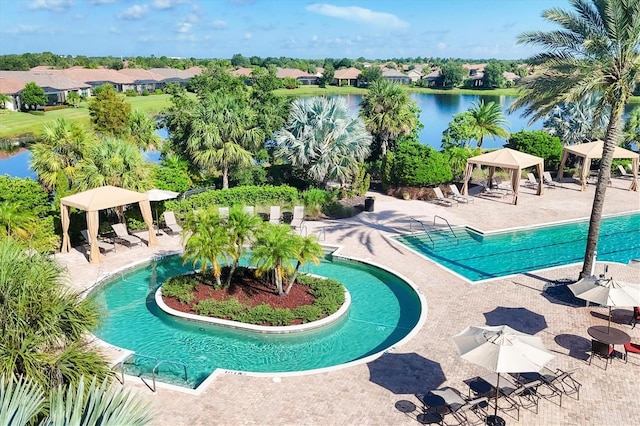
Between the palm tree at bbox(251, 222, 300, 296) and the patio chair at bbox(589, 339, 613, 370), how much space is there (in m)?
7.90

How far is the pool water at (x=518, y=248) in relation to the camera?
18.6 metres

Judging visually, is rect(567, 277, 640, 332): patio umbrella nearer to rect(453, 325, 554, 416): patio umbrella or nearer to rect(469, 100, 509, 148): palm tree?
rect(453, 325, 554, 416): patio umbrella

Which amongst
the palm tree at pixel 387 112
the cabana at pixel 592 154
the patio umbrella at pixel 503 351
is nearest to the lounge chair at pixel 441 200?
the palm tree at pixel 387 112

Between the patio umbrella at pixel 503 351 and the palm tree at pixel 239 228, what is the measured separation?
7480 millimetres

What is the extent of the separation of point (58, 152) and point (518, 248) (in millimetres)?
21106

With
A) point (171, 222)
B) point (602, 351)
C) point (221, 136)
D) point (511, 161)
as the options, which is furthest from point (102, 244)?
point (511, 161)

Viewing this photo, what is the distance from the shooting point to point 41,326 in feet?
24.9

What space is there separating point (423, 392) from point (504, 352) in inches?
88.0

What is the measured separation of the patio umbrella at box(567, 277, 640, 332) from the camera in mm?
12273

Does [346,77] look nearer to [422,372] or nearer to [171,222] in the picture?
[171,222]

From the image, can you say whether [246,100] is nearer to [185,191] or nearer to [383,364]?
[185,191]

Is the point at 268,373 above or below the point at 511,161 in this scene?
below

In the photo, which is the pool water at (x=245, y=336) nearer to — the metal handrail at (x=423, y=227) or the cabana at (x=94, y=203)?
the cabana at (x=94, y=203)

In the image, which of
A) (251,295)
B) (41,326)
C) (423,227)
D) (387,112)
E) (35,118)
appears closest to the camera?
(41,326)
